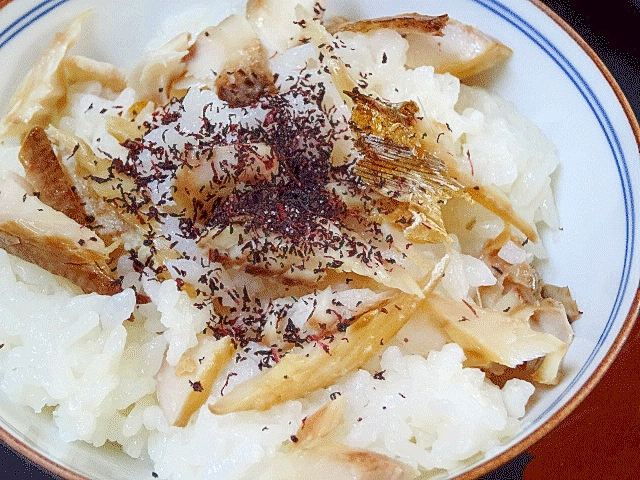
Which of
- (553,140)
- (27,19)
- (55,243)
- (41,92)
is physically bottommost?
(553,140)

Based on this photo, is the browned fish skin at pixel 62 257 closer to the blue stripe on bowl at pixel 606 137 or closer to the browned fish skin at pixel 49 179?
the browned fish skin at pixel 49 179

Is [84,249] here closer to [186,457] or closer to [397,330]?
[186,457]

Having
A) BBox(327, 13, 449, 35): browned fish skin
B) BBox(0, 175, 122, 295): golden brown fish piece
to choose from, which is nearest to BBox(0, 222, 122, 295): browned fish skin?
BBox(0, 175, 122, 295): golden brown fish piece

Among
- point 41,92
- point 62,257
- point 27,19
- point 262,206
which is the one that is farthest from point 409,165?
point 27,19

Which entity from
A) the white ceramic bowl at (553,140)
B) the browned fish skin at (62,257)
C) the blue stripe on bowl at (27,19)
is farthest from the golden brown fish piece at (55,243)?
the blue stripe on bowl at (27,19)

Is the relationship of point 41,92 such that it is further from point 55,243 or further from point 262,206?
point 262,206
